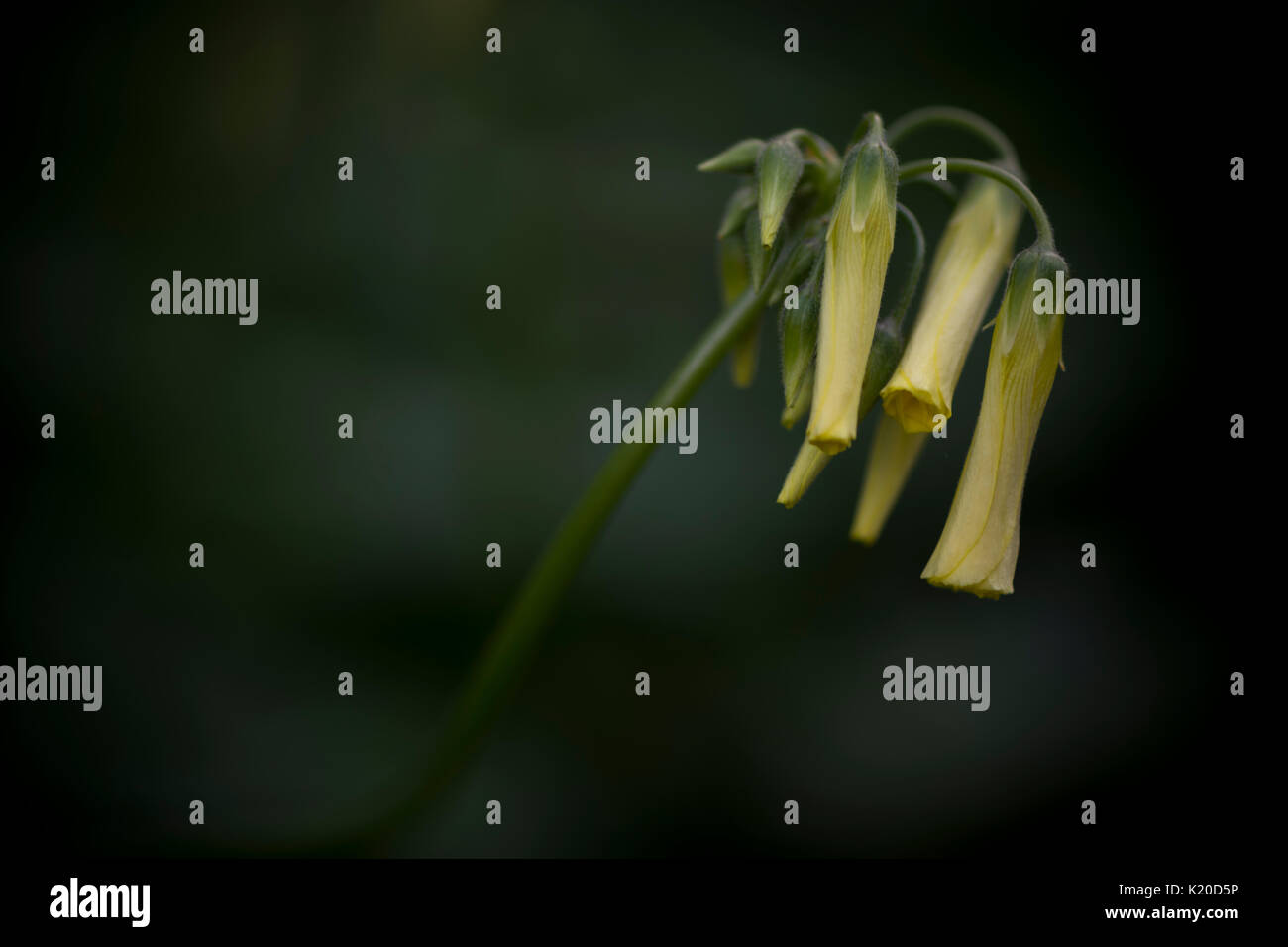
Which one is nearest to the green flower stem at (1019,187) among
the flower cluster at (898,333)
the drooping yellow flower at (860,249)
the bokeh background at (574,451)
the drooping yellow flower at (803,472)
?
the flower cluster at (898,333)

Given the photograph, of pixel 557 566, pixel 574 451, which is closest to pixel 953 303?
pixel 557 566

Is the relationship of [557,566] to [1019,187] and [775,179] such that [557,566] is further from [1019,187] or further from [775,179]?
[1019,187]

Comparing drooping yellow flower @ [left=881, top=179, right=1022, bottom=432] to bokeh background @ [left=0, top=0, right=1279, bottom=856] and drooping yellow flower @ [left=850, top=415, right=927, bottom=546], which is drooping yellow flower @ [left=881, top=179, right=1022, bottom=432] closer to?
drooping yellow flower @ [left=850, top=415, right=927, bottom=546]

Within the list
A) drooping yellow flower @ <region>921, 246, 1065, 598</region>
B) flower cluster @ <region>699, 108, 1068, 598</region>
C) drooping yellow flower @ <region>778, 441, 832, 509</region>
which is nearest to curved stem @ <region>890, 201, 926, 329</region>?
flower cluster @ <region>699, 108, 1068, 598</region>

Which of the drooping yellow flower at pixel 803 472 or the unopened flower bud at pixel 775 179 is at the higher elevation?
the unopened flower bud at pixel 775 179

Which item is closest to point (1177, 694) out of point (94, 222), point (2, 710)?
point (2, 710)

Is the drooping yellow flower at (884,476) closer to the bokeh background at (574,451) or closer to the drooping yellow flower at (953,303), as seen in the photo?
the drooping yellow flower at (953,303)
